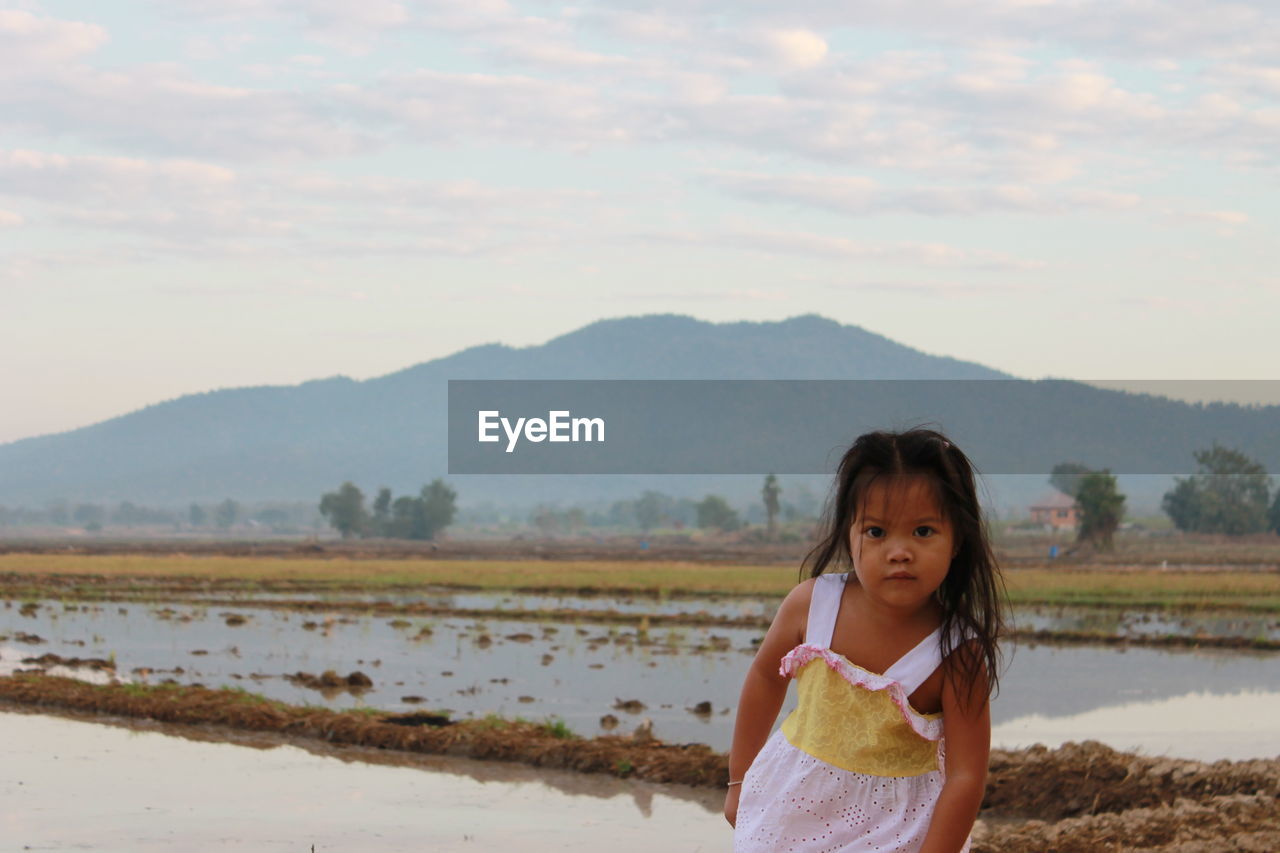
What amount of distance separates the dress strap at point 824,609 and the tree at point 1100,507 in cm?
6573

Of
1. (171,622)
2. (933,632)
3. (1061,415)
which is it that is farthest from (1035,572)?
(1061,415)

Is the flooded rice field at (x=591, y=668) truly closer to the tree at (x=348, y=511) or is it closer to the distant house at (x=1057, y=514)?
the tree at (x=348, y=511)

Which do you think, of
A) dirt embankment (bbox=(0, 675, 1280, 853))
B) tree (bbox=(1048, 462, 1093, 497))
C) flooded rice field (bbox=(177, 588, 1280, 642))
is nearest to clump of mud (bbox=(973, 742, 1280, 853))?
dirt embankment (bbox=(0, 675, 1280, 853))

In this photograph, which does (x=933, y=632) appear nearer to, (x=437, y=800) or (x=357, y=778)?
(x=437, y=800)

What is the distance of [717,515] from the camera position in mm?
137000

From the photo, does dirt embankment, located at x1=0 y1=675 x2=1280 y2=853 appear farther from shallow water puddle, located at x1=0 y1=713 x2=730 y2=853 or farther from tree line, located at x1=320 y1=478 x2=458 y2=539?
tree line, located at x1=320 y1=478 x2=458 y2=539

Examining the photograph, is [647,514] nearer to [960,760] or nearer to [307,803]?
[307,803]

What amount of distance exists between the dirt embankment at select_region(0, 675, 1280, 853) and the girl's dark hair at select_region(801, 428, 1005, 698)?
15.1ft

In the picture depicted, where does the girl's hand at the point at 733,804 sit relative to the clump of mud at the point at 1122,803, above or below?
above

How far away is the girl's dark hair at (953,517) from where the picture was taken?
2.35m

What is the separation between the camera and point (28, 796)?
8531mm

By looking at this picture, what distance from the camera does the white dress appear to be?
2.40 meters

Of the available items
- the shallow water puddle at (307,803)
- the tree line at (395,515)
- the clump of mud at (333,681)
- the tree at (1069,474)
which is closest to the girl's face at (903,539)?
the shallow water puddle at (307,803)

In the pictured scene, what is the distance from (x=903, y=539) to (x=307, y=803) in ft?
22.6
